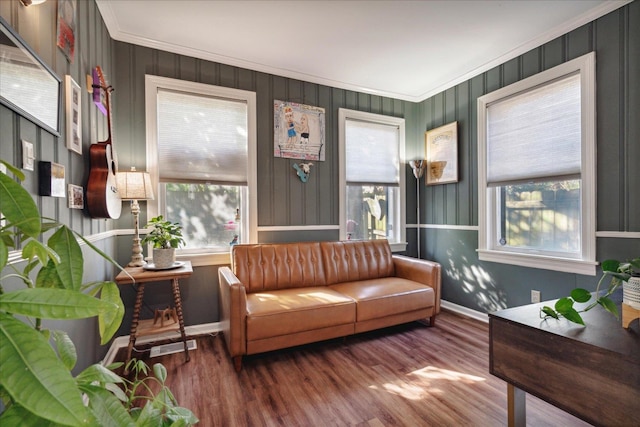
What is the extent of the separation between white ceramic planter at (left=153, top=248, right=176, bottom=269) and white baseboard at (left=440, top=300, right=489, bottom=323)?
10.0 feet

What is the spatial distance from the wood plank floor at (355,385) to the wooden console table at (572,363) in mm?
526

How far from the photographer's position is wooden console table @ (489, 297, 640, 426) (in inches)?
36.6

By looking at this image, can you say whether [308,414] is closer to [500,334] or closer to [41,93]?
[500,334]

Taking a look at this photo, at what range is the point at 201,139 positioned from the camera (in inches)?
114

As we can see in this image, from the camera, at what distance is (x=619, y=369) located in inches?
36.7

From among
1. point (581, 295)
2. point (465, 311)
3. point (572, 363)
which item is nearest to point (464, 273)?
point (465, 311)

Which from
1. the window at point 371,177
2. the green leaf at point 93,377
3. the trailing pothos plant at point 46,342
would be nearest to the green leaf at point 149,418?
the trailing pothos plant at point 46,342

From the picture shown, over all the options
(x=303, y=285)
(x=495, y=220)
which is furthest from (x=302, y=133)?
(x=495, y=220)

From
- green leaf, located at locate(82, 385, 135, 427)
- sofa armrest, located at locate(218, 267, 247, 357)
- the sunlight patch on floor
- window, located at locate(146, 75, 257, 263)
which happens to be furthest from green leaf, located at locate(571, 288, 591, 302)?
window, located at locate(146, 75, 257, 263)

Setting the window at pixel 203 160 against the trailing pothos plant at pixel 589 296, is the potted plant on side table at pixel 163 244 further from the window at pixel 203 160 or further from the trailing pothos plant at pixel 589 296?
the trailing pothos plant at pixel 589 296

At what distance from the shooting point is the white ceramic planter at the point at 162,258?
7.48 feet

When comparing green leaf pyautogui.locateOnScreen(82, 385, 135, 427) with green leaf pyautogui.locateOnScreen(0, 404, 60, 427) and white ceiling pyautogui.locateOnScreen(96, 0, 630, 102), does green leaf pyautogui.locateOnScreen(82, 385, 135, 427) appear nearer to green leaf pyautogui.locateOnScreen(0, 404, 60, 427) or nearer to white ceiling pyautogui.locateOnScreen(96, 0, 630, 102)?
Answer: green leaf pyautogui.locateOnScreen(0, 404, 60, 427)

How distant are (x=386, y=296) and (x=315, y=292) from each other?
64 cm

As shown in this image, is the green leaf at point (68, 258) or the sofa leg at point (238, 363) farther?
the sofa leg at point (238, 363)
